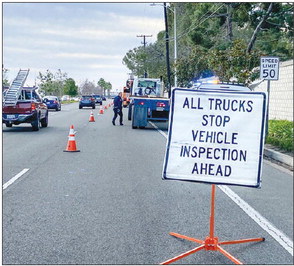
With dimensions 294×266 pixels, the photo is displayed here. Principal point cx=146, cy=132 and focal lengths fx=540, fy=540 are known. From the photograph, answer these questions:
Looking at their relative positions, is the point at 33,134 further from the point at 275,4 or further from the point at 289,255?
the point at 289,255

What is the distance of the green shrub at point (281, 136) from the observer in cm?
1529

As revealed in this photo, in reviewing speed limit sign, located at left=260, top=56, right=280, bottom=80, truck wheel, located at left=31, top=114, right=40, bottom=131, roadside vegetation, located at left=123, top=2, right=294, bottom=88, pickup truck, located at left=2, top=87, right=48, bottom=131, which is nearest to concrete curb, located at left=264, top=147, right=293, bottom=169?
speed limit sign, located at left=260, top=56, right=280, bottom=80

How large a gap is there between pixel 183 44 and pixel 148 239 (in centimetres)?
5006

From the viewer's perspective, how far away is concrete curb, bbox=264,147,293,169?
1350 cm

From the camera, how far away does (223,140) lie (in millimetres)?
5652

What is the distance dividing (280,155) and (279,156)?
51mm

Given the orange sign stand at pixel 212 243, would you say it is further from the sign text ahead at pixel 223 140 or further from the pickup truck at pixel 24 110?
the pickup truck at pixel 24 110

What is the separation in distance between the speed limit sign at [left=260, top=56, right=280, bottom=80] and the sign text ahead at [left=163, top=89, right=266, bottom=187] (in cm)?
1073

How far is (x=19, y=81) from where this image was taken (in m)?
23.9

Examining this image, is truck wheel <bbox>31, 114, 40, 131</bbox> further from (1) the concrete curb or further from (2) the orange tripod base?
(2) the orange tripod base

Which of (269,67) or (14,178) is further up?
(269,67)

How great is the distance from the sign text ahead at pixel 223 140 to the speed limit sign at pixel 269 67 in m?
10.7

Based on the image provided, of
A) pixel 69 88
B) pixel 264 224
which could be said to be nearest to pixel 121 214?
pixel 264 224

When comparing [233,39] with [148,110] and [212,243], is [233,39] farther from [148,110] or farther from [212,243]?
[212,243]
